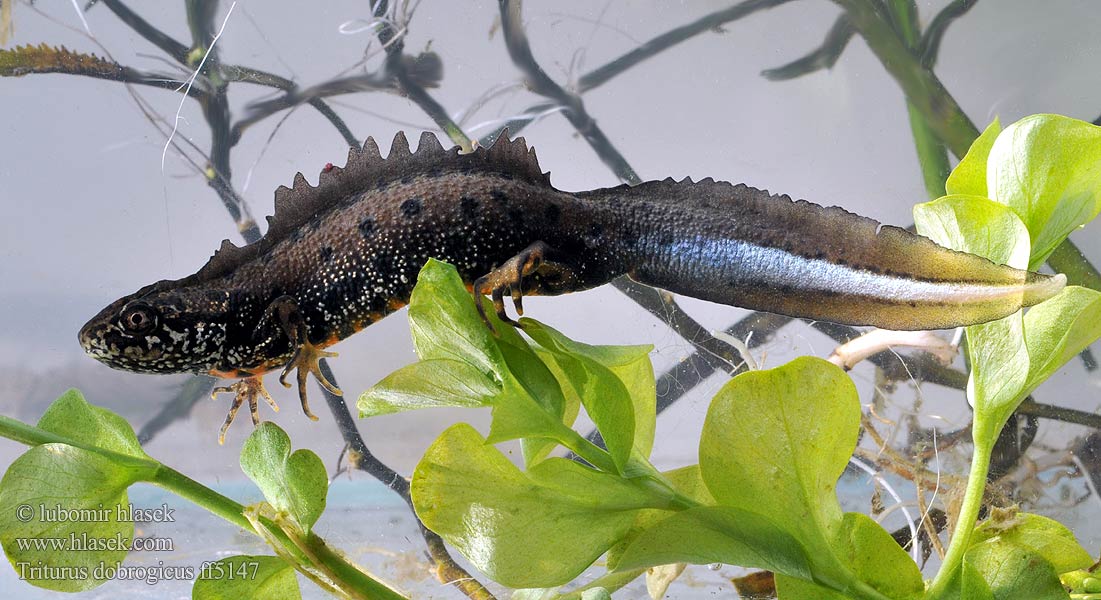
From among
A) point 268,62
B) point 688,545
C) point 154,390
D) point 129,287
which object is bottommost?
point 688,545

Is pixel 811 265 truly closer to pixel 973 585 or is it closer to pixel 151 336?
pixel 973 585

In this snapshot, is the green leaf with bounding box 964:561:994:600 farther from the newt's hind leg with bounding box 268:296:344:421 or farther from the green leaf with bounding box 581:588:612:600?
the newt's hind leg with bounding box 268:296:344:421

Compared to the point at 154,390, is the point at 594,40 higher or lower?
higher

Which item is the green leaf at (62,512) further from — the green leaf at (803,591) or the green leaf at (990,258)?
the green leaf at (990,258)

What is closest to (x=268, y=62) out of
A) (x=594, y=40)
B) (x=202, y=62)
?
(x=202, y=62)

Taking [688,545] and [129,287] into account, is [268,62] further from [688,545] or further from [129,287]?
[688,545]

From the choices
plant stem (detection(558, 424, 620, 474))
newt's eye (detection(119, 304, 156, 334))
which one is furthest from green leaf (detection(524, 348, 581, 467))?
newt's eye (detection(119, 304, 156, 334))

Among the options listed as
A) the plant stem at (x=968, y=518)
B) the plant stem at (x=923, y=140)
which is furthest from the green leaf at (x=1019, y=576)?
the plant stem at (x=923, y=140)
